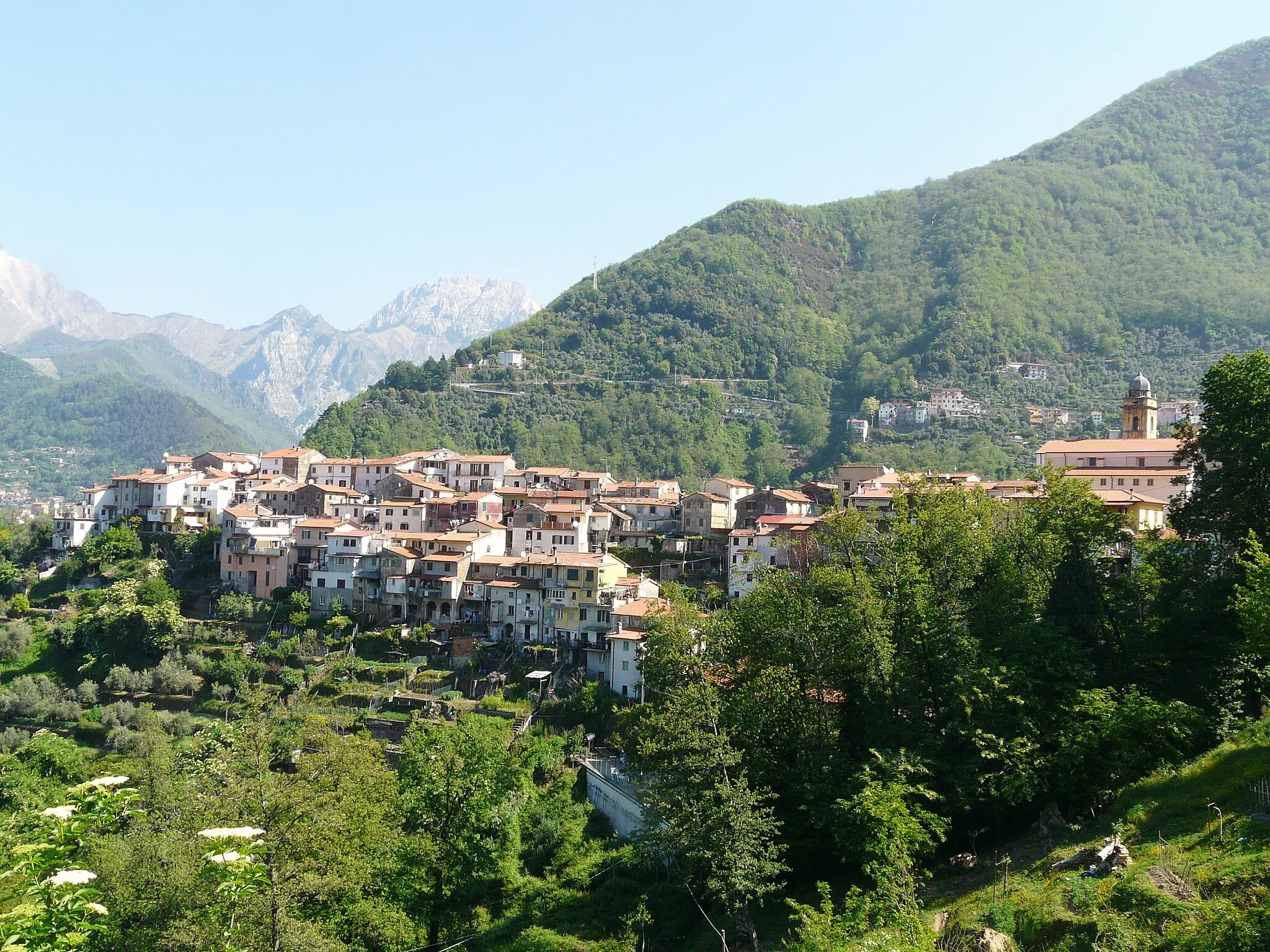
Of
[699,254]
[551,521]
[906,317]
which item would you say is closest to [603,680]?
[551,521]

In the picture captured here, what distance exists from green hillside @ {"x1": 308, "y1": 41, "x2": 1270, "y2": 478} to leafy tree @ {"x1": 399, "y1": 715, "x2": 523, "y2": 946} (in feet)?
216

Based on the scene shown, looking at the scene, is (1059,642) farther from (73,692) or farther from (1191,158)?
(1191,158)

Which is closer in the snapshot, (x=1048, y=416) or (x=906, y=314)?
(x=1048, y=416)

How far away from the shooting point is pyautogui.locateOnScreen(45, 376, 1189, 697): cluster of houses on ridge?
48.5 meters

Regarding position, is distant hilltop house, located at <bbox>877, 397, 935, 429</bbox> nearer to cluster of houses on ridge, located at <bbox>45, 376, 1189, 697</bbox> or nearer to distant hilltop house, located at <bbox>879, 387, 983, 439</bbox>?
distant hilltop house, located at <bbox>879, 387, 983, 439</bbox>

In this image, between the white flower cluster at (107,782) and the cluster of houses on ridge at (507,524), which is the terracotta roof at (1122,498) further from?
the white flower cluster at (107,782)

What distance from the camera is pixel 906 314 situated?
146 m

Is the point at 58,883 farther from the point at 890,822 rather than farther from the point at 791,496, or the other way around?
the point at 791,496

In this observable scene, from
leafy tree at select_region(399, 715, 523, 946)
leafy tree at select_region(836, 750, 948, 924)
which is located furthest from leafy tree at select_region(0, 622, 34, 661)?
leafy tree at select_region(836, 750, 948, 924)

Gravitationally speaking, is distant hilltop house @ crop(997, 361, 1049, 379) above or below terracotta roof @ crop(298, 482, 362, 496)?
above

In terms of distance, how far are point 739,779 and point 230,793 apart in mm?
13168

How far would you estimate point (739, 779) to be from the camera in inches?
1021

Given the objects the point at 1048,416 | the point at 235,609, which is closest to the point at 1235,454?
the point at 235,609

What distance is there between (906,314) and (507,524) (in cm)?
10270
